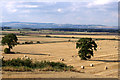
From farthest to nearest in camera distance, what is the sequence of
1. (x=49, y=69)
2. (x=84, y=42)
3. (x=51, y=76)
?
1. (x=84, y=42)
2. (x=49, y=69)
3. (x=51, y=76)

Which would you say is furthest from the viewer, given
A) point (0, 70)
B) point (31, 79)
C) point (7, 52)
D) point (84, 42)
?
point (7, 52)

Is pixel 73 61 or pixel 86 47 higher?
pixel 86 47

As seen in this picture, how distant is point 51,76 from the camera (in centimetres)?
1466

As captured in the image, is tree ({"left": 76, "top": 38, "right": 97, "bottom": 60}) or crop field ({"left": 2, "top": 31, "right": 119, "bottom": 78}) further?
tree ({"left": 76, "top": 38, "right": 97, "bottom": 60})

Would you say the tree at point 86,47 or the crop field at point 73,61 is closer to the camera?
the crop field at point 73,61

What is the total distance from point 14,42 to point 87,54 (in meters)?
17.6

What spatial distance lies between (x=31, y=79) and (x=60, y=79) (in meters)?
2.04

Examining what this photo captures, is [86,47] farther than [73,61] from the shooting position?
Yes

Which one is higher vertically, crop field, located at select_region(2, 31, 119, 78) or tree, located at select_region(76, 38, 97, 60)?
tree, located at select_region(76, 38, 97, 60)

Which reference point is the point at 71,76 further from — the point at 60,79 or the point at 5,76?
the point at 5,76

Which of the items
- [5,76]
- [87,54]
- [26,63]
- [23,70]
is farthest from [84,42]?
[5,76]

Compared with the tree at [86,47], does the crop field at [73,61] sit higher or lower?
lower

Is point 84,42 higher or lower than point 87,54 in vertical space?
higher

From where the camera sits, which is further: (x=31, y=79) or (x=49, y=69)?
(x=49, y=69)
